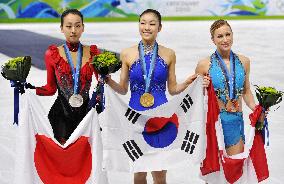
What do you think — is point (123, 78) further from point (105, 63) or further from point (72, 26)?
point (72, 26)

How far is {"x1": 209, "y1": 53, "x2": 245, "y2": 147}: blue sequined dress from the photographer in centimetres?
445

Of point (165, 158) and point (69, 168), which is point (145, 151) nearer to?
point (165, 158)

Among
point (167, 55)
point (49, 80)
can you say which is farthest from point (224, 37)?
point (49, 80)

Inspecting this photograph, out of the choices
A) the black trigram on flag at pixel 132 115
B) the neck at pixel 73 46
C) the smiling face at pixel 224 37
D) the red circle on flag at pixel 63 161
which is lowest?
the red circle on flag at pixel 63 161

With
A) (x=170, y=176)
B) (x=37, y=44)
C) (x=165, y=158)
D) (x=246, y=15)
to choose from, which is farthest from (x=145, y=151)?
(x=246, y=15)

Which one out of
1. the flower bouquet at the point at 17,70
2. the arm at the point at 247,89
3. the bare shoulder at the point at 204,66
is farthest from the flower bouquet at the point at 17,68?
the arm at the point at 247,89

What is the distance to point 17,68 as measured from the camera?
4.34 m

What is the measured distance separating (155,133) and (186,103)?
0.41 m

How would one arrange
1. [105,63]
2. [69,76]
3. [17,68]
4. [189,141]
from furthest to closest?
[189,141] < [69,76] < [17,68] < [105,63]

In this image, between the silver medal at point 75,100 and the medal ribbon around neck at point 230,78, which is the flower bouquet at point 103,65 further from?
the medal ribbon around neck at point 230,78

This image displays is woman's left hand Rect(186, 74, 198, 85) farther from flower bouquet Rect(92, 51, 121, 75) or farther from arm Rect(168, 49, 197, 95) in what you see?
flower bouquet Rect(92, 51, 121, 75)

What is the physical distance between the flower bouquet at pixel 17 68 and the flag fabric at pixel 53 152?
186mm

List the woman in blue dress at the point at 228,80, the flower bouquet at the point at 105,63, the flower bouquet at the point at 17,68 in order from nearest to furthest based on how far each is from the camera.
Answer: the flower bouquet at the point at 105,63, the flower bouquet at the point at 17,68, the woman in blue dress at the point at 228,80

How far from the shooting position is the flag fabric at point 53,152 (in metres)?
4.48
